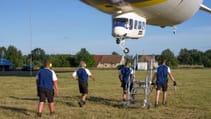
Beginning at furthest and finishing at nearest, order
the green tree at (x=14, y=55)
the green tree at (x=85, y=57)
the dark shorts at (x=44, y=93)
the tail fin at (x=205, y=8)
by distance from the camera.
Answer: the green tree at (x=14, y=55) → the green tree at (x=85, y=57) → the tail fin at (x=205, y=8) → the dark shorts at (x=44, y=93)

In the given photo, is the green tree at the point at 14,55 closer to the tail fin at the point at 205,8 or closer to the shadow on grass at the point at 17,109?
the tail fin at the point at 205,8

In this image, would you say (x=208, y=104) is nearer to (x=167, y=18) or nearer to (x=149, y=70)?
(x=149, y=70)

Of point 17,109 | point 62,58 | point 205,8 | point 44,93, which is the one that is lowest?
point 17,109

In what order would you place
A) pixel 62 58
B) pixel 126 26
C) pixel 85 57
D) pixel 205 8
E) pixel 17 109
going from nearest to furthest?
pixel 17 109
pixel 126 26
pixel 205 8
pixel 85 57
pixel 62 58

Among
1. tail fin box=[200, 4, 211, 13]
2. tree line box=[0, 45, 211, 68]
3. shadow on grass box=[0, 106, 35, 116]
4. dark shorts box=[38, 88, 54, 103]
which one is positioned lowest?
shadow on grass box=[0, 106, 35, 116]

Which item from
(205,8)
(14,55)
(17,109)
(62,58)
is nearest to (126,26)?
(205,8)

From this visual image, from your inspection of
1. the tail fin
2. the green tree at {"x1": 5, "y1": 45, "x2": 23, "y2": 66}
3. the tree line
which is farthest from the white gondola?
the green tree at {"x1": 5, "y1": 45, "x2": 23, "y2": 66}

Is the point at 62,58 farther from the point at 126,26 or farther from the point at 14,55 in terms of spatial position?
the point at 126,26

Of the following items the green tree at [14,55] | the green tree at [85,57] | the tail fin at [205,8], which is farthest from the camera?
the green tree at [14,55]

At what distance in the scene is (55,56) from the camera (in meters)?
152

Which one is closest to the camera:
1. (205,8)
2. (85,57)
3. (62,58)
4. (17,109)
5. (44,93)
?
(44,93)

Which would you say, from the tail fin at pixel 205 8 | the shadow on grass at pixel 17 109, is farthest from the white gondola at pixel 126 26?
the shadow on grass at pixel 17 109

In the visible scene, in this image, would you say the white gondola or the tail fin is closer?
the white gondola

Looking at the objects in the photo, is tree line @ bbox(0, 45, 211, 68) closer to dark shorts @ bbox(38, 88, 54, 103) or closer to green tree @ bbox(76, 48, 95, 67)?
green tree @ bbox(76, 48, 95, 67)
